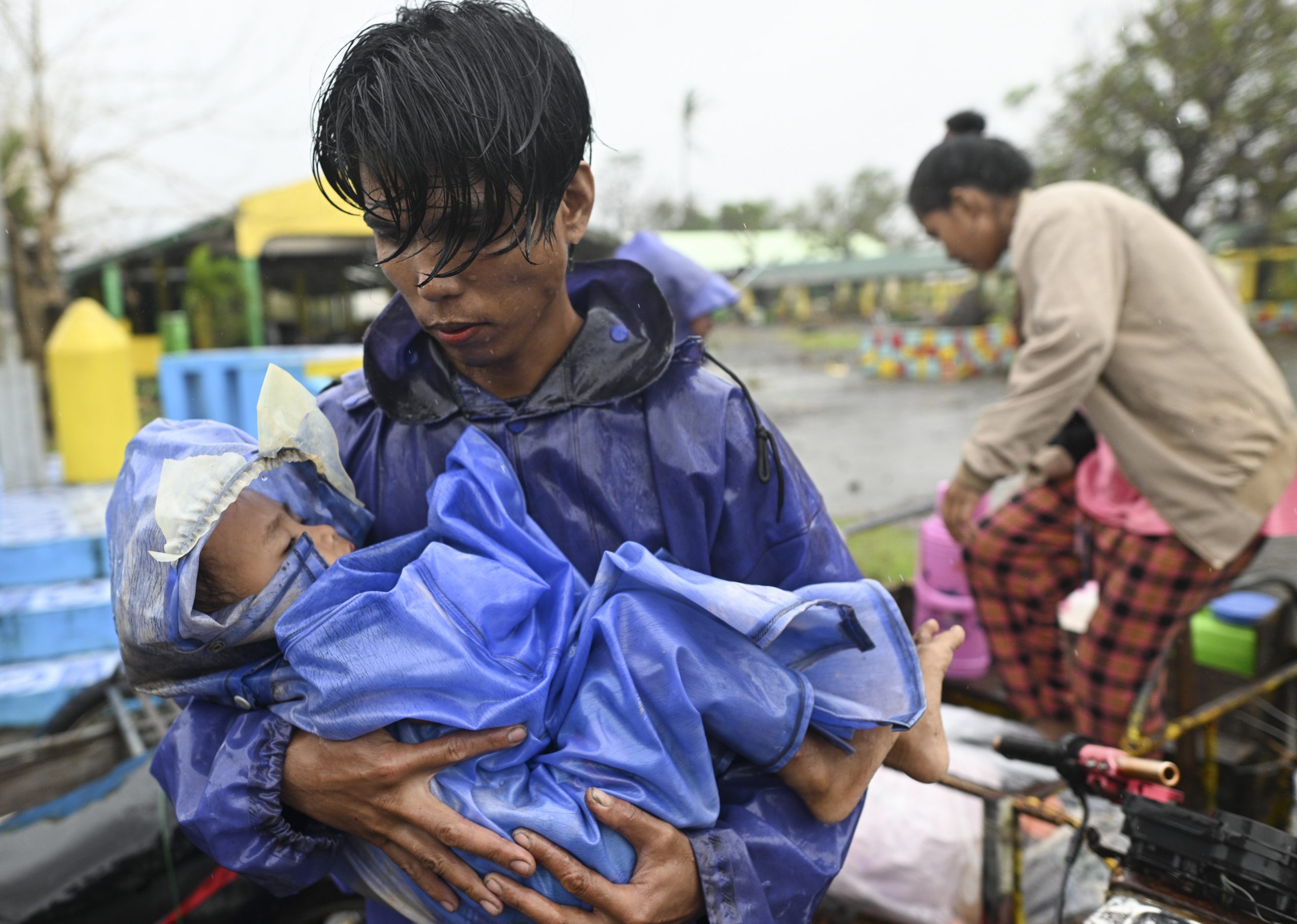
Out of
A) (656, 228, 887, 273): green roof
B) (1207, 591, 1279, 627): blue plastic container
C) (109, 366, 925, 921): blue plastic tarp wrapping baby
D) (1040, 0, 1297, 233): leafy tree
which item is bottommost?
(1207, 591, 1279, 627): blue plastic container

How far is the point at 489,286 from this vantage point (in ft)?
3.65

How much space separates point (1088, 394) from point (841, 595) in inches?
74.0

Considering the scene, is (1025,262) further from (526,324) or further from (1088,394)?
(526,324)

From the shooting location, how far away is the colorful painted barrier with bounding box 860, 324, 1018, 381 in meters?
17.0

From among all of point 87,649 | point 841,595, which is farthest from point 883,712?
point 87,649

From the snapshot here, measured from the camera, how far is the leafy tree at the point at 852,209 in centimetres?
1339

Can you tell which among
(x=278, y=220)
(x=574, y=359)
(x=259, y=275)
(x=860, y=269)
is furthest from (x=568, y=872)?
(x=860, y=269)

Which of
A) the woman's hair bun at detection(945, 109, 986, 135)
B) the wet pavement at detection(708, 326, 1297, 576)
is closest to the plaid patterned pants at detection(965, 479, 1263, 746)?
the woman's hair bun at detection(945, 109, 986, 135)

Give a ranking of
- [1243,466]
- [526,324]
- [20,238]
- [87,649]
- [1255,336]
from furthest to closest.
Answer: [20,238]
[87,649]
[1255,336]
[1243,466]
[526,324]

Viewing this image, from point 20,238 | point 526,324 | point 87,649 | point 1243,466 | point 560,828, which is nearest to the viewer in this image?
point 560,828

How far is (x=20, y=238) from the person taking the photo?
31.5 feet

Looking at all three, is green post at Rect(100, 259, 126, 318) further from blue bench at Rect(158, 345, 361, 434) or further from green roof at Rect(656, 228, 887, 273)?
green roof at Rect(656, 228, 887, 273)

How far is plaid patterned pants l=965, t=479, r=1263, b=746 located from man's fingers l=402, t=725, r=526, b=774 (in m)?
2.27

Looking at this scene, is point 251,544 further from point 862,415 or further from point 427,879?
point 862,415
